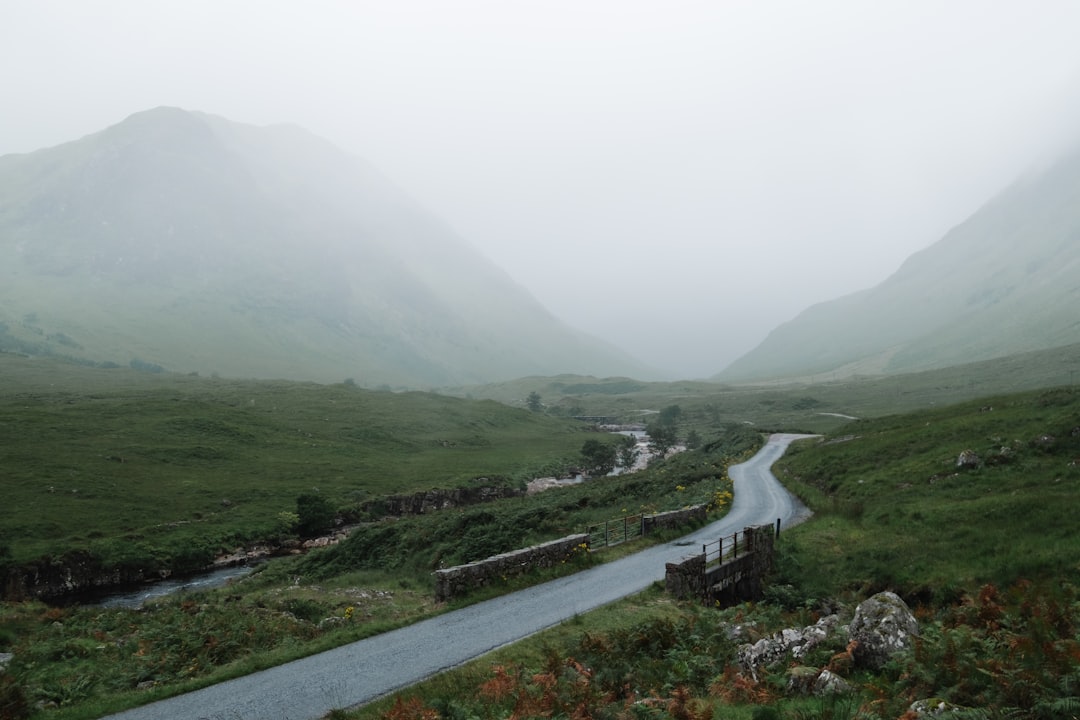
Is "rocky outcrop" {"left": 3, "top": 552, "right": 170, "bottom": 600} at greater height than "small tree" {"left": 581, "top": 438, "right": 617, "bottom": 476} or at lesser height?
greater

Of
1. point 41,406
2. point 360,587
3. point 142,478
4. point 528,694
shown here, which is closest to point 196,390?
point 41,406

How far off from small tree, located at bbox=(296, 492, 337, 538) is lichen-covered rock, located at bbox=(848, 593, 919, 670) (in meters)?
58.3

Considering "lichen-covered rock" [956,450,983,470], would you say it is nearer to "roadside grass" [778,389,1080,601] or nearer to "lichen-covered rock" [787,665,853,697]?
"roadside grass" [778,389,1080,601]

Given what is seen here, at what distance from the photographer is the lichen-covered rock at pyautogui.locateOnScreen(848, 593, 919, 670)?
13.7 metres

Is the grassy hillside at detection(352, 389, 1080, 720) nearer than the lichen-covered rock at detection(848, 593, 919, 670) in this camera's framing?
Yes

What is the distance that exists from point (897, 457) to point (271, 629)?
44.2 m

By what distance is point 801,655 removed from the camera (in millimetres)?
15094

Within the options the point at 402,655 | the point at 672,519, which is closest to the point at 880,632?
the point at 402,655

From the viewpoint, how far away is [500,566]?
82.9 feet

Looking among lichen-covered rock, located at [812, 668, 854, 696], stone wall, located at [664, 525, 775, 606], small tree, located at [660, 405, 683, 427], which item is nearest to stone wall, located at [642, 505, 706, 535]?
stone wall, located at [664, 525, 775, 606]

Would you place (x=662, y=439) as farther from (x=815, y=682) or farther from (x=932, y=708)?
(x=932, y=708)

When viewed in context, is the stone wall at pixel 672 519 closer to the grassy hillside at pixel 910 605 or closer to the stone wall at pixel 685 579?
the grassy hillside at pixel 910 605

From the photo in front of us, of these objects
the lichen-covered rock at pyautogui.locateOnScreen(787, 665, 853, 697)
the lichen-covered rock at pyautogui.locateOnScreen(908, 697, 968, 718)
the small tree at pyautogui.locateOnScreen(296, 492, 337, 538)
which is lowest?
the small tree at pyautogui.locateOnScreen(296, 492, 337, 538)

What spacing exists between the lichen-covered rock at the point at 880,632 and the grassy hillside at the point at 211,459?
55.2 meters
